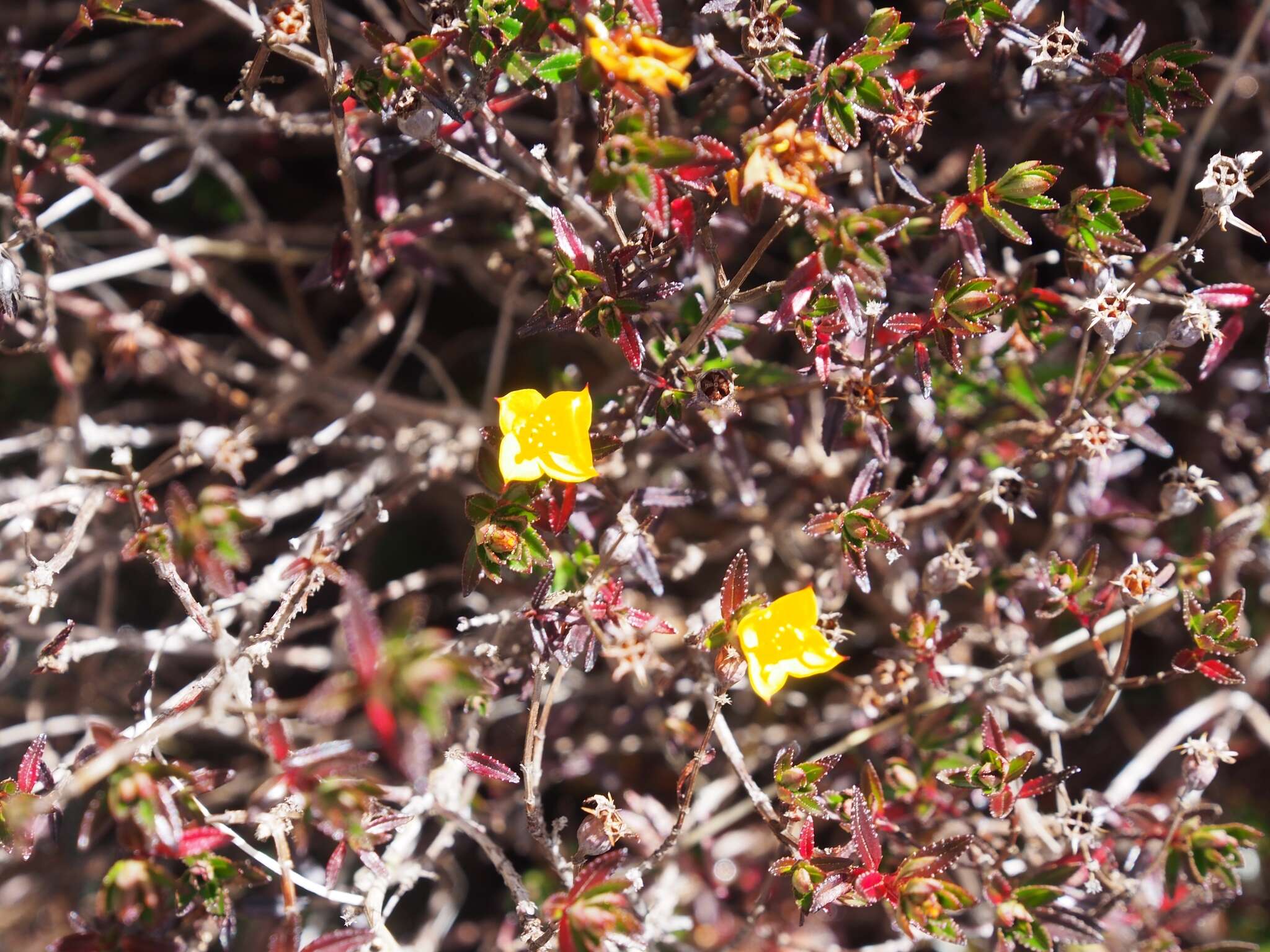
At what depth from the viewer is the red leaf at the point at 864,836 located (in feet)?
6.08

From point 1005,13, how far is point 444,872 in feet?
8.49

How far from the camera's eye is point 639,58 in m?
1.52

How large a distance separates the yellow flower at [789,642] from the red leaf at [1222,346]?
99 centimetres

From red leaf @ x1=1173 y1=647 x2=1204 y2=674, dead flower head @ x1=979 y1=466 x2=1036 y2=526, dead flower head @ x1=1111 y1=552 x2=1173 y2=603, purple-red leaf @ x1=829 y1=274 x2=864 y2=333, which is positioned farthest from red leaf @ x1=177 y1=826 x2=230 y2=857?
red leaf @ x1=1173 y1=647 x2=1204 y2=674

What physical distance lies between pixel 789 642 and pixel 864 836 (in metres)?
0.39

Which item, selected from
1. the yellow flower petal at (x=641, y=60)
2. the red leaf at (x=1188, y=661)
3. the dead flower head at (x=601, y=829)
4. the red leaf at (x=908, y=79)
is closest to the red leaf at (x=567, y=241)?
the yellow flower petal at (x=641, y=60)

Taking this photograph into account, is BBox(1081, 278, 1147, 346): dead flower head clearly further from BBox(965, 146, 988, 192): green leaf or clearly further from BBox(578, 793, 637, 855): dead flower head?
BBox(578, 793, 637, 855): dead flower head

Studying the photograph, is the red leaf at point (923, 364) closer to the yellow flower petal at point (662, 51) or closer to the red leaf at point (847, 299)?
the red leaf at point (847, 299)

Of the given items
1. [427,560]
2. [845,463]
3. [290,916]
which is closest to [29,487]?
[427,560]

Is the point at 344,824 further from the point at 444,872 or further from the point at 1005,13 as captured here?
the point at 1005,13

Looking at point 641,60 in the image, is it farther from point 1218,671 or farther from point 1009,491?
point 1218,671

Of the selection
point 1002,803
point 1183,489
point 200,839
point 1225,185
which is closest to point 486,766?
point 200,839

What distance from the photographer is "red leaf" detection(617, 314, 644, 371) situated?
185cm

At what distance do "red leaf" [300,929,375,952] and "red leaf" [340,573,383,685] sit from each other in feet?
2.27
